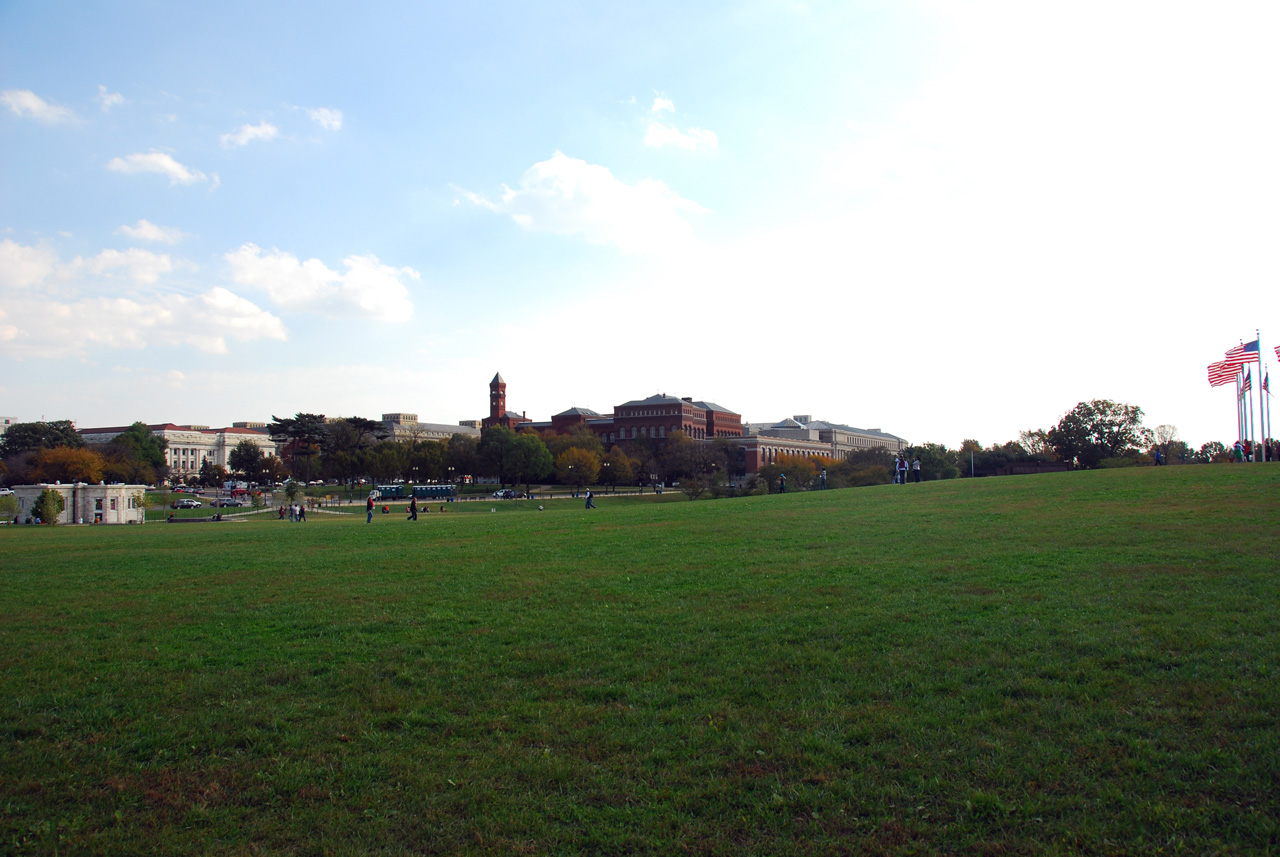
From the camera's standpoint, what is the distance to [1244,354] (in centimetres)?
3812

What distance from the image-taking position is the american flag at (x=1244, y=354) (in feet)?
124

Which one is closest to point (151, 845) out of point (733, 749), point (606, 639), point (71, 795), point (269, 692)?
point (71, 795)

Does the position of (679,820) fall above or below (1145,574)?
below

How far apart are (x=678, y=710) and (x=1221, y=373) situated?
148 feet

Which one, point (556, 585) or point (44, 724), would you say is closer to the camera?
point (44, 724)

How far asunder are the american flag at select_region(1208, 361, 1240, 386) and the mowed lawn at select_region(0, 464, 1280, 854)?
107 feet

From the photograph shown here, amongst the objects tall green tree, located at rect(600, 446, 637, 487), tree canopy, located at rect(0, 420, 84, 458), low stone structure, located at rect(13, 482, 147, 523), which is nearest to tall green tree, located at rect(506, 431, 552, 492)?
tall green tree, located at rect(600, 446, 637, 487)

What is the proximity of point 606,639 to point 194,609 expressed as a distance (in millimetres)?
7456

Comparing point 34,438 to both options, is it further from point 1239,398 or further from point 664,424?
point 1239,398

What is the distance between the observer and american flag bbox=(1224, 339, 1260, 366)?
37812mm

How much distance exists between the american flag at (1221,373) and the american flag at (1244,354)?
64 cm

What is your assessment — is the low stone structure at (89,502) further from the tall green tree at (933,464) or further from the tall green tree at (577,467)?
the tall green tree at (933,464)

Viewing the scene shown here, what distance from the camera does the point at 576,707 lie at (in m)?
7.36

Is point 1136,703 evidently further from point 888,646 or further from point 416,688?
point 416,688
